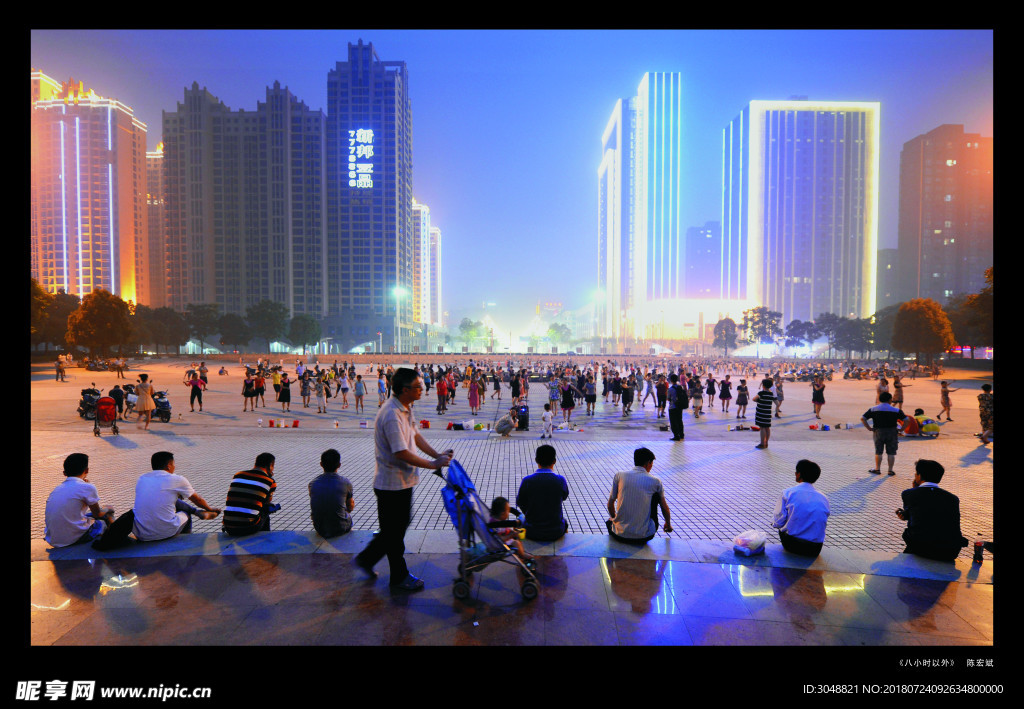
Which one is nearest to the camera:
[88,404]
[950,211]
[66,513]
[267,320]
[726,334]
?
[66,513]

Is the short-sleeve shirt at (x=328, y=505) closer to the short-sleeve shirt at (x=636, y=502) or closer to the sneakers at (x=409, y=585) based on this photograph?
the sneakers at (x=409, y=585)

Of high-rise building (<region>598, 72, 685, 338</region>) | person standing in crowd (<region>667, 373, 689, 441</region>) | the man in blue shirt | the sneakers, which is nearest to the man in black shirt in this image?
person standing in crowd (<region>667, 373, 689, 441</region>)

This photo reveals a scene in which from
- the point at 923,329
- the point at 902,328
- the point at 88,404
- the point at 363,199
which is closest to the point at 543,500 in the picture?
the point at 88,404

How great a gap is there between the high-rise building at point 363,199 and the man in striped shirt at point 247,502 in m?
119

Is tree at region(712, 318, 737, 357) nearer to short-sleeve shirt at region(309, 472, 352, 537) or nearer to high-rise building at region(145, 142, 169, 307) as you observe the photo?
short-sleeve shirt at region(309, 472, 352, 537)

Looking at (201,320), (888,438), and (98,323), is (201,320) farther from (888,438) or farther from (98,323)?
(888,438)

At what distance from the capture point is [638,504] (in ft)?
16.1

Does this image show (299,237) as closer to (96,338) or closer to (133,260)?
(133,260)

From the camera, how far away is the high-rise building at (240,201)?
115188mm

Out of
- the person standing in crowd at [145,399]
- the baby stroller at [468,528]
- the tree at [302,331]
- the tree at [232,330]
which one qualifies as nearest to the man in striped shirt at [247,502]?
the baby stroller at [468,528]

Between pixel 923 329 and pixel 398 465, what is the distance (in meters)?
63.8
